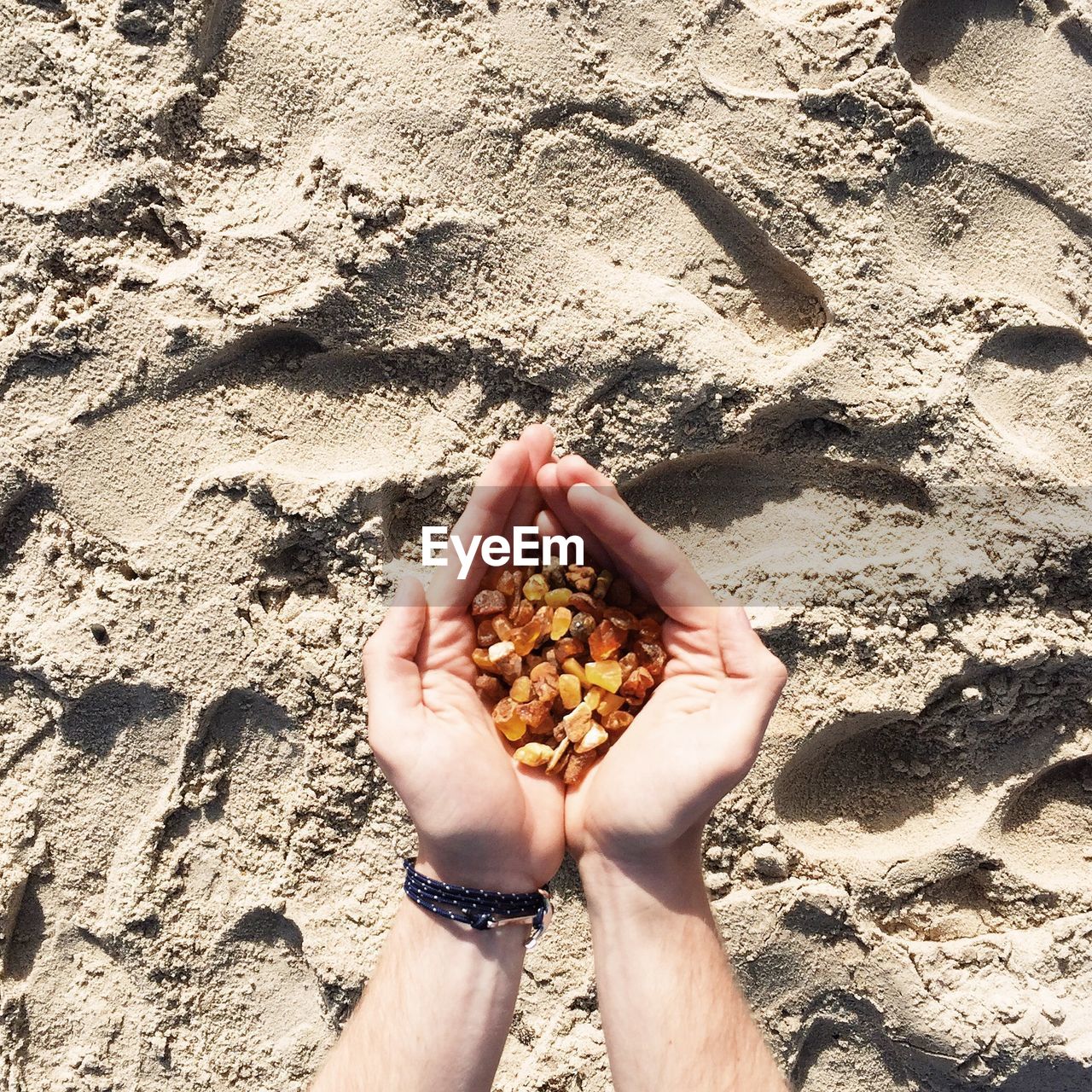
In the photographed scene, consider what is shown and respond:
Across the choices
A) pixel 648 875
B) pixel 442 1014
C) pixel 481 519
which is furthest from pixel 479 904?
pixel 481 519

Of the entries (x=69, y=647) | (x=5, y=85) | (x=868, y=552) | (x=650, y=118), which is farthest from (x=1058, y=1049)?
(x=5, y=85)

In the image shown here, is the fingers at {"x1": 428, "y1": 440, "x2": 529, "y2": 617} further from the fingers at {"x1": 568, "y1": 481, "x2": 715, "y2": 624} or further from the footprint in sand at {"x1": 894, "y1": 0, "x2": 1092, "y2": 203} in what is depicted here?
the footprint in sand at {"x1": 894, "y1": 0, "x2": 1092, "y2": 203}

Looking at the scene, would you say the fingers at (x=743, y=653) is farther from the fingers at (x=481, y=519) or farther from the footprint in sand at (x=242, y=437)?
the footprint in sand at (x=242, y=437)

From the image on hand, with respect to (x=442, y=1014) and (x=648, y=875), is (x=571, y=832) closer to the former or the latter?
(x=648, y=875)

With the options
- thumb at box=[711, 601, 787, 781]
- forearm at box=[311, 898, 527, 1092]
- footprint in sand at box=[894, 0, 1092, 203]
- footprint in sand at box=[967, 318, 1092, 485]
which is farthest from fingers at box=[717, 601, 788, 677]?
footprint in sand at box=[894, 0, 1092, 203]

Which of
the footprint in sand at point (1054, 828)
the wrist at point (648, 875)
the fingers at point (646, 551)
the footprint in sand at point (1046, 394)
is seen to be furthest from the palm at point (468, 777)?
the footprint in sand at point (1046, 394)

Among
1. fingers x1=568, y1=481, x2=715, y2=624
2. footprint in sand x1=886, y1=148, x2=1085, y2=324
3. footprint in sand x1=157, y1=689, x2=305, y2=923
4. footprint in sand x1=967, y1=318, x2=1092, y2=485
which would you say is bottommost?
footprint in sand x1=157, y1=689, x2=305, y2=923
